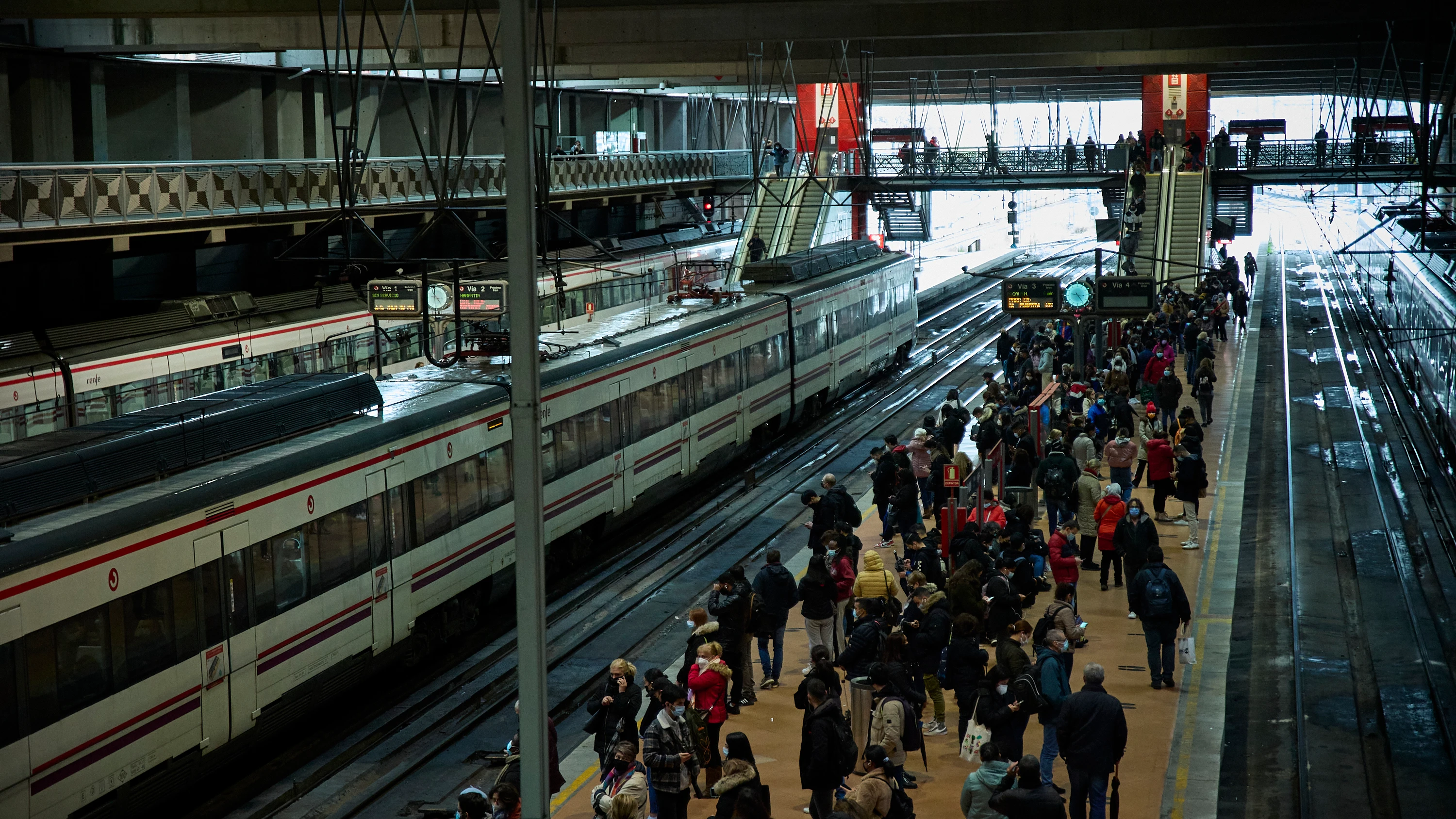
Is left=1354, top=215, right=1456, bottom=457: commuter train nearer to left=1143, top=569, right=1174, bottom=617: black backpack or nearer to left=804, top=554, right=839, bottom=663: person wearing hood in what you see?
left=1143, top=569, right=1174, bottom=617: black backpack

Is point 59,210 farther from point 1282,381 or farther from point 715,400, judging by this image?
point 1282,381

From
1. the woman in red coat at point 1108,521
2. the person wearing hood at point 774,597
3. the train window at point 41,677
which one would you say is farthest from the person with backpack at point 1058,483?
the train window at point 41,677

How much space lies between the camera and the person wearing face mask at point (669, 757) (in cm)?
1043

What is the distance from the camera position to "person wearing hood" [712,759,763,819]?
911 cm

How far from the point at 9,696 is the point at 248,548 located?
266 cm

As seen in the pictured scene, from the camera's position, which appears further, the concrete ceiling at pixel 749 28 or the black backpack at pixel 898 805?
the concrete ceiling at pixel 749 28

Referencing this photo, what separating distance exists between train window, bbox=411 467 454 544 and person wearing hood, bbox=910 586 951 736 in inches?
202

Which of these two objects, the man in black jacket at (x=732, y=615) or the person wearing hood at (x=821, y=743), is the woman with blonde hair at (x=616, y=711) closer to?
the person wearing hood at (x=821, y=743)

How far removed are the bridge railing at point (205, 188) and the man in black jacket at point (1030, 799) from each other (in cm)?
985

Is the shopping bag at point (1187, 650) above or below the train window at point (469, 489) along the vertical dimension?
below

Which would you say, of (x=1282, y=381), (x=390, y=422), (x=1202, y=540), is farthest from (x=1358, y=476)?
(x=390, y=422)

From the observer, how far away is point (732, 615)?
13453mm

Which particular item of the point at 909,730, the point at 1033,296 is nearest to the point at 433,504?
the point at 909,730

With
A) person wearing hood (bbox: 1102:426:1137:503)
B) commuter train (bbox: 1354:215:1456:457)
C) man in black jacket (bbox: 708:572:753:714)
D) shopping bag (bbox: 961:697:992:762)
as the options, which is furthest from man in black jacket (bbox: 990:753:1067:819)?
commuter train (bbox: 1354:215:1456:457)
